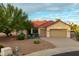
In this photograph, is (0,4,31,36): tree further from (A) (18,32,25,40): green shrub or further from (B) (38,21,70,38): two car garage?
(B) (38,21,70,38): two car garage

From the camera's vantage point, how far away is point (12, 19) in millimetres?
5324

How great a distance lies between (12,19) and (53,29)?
45 cm

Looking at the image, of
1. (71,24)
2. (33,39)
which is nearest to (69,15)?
(71,24)

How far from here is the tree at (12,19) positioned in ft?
17.4

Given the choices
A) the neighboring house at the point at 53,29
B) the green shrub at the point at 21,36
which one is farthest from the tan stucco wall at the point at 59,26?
the green shrub at the point at 21,36

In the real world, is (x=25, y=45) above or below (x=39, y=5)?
below

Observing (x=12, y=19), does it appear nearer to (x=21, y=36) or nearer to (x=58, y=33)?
(x=21, y=36)

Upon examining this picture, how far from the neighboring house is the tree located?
12 centimetres

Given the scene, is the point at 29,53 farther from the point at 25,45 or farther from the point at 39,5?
the point at 39,5

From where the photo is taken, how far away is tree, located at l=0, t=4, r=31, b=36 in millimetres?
Answer: 5301

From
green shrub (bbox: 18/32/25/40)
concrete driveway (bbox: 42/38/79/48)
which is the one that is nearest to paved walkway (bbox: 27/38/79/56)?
concrete driveway (bbox: 42/38/79/48)

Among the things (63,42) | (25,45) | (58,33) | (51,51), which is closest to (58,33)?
(58,33)

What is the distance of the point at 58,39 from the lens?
210 inches

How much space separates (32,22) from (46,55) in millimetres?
379
